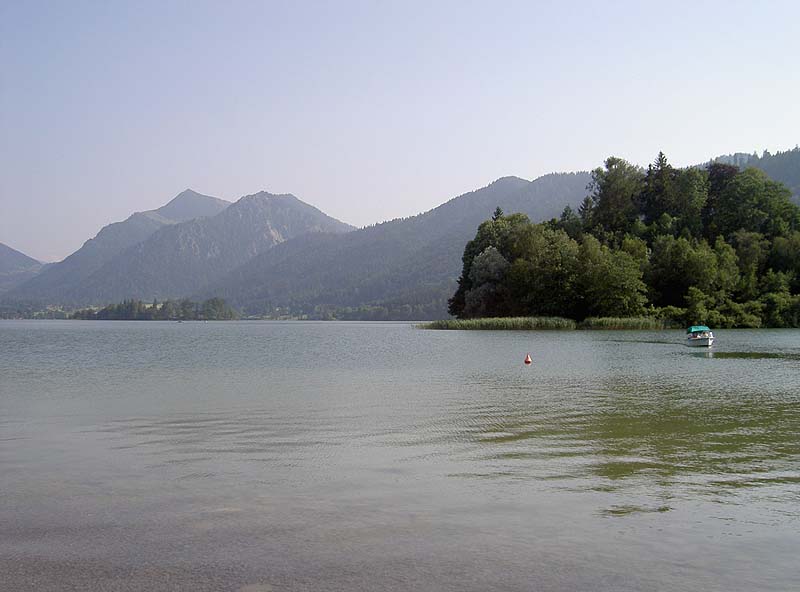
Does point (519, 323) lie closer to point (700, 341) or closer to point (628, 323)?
point (628, 323)

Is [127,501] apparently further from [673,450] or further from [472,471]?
[673,450]

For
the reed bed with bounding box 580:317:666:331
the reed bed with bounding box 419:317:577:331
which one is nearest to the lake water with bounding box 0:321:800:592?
the reed bed with bounding box 419:317:577:331

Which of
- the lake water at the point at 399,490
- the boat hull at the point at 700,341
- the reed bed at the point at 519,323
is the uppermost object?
the reed bed at the point at 519,323

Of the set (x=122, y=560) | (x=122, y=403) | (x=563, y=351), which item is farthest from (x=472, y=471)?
(x=563, y=351)

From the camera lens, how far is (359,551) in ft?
29.3

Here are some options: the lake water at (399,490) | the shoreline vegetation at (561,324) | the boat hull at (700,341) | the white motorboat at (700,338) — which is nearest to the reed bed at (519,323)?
the shoreline vegetation at (561,324)

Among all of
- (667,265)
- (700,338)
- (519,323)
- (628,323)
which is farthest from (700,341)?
(667,265)

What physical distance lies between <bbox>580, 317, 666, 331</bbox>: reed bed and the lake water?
246ft

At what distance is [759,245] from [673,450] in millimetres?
114056

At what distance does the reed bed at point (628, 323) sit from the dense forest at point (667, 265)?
8.26 ft

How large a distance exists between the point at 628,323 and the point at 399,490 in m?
95.0

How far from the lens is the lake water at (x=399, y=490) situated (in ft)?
27.2

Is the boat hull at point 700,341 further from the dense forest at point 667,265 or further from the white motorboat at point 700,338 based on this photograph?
the dense forest at point 667,265

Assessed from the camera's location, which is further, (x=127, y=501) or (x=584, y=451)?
(x=584, y=451)
